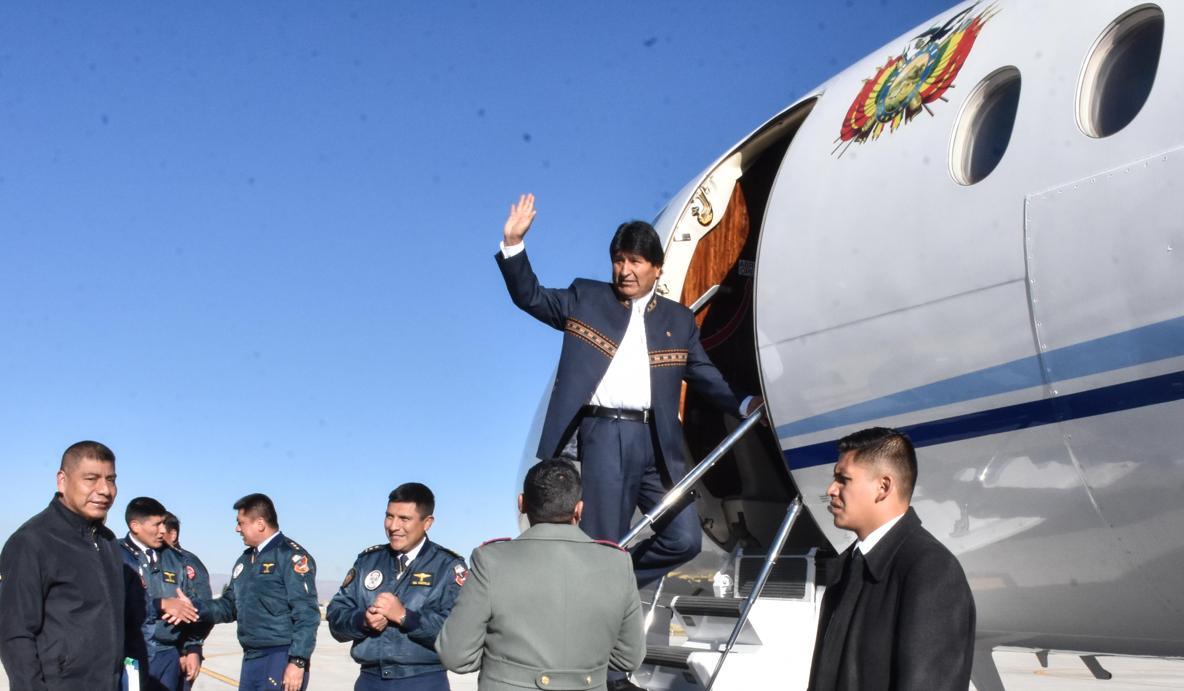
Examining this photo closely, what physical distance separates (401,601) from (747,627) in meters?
1.64

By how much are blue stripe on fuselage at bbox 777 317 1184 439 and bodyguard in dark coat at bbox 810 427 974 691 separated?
51.3 inches

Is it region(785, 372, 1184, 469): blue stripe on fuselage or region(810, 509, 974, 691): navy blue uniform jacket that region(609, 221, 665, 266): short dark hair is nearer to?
region(785, 372, 1184, 469): blue stripe on fuselage

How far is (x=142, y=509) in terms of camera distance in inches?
333

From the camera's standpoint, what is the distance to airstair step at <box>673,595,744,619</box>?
5973mm

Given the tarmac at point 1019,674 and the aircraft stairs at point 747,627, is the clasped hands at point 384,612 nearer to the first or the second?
the aircraft stairs at point 747,627

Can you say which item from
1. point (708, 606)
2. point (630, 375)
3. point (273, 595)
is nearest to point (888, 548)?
point (630, 375)

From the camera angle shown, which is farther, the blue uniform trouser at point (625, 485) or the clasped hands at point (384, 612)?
the blue uniform trouser at point (625, 485)

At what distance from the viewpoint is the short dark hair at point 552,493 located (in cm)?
368

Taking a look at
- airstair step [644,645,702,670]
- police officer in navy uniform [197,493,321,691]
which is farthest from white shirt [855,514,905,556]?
police officer in navy uniform [197,493,321,691]

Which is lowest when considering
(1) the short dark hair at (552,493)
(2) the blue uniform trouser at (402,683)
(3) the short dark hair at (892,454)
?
(2) the blue uniform trouser at (402,683)

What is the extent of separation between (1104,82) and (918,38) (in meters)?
1.41

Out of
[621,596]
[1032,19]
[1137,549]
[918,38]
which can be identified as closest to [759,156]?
[918,38]

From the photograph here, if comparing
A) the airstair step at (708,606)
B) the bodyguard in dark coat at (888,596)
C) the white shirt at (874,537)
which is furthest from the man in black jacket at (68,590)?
the white shirt at (874,537)

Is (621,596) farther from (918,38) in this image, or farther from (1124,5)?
(918,38)
